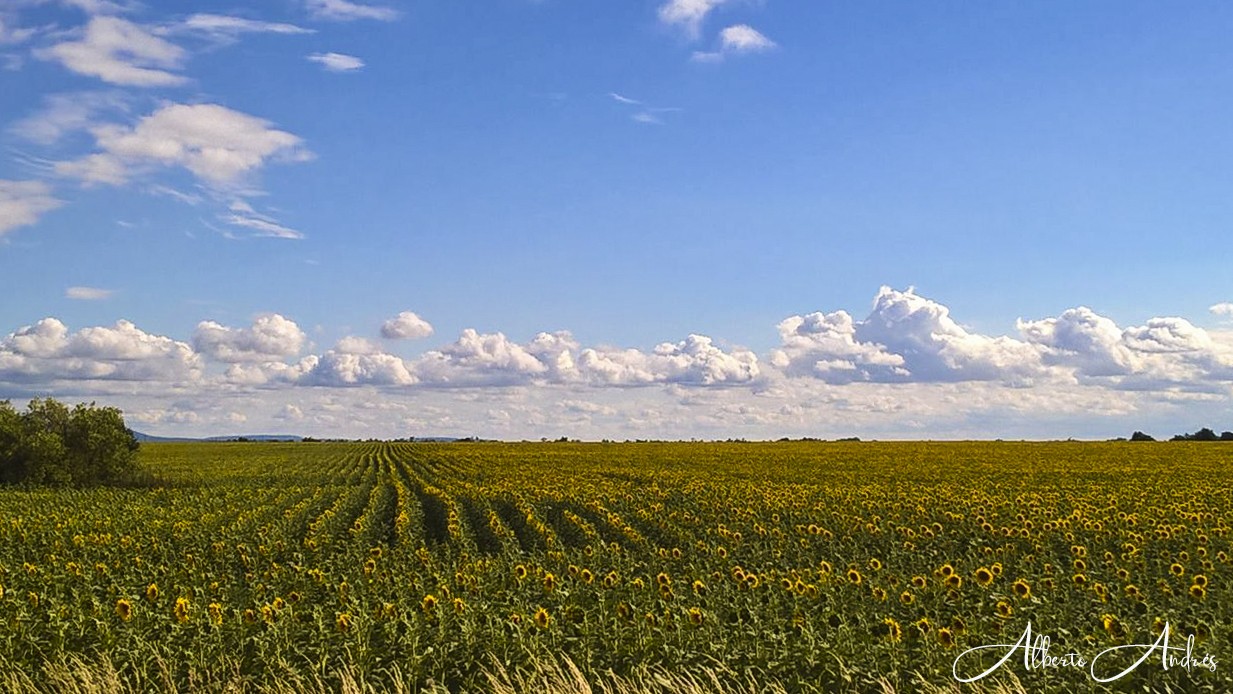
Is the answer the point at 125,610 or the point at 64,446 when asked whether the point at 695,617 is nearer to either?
the point at 125,610

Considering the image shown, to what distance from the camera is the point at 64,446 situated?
46719 mm

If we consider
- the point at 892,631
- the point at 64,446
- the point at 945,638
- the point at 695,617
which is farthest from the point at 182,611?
the point at 64,446

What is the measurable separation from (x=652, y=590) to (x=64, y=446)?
43512 mm

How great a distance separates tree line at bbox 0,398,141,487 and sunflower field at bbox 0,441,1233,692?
19464 mm

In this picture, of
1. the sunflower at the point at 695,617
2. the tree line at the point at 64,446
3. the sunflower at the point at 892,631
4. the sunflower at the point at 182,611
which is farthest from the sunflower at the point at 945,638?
the tree line at the point at 64,446

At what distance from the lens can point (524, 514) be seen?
1042 inches

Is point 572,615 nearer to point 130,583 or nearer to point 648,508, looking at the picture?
point 130,583

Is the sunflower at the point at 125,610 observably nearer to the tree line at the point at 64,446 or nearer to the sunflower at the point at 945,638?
the sunflower at the point at 945,638

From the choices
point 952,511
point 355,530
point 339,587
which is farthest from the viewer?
point 355,530

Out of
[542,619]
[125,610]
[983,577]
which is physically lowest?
[125,610]

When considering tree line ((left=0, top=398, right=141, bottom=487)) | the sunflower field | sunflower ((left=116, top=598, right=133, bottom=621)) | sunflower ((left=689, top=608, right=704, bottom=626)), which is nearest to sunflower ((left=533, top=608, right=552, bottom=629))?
the sunflower field

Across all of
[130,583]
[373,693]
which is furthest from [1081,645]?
[130,583]

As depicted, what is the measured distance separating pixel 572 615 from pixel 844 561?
6408 mm

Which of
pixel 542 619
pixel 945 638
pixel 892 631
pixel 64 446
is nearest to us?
pixel 945 638
